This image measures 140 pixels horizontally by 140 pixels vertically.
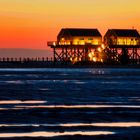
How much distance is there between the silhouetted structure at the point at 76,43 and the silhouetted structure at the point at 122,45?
313cm

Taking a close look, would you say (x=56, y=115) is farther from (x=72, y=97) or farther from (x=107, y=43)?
(x=107, y=43)

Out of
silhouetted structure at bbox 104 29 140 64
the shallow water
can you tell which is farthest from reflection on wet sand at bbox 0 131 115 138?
silhouetted structure at bbox 104 29 140 64

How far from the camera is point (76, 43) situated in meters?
146

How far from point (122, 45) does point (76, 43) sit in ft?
35.5

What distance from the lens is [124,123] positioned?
80.9 feet

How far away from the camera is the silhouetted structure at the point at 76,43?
146125 millimetres

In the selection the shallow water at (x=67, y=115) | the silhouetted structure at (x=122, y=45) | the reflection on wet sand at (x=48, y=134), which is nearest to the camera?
the reflection on wet sand at (x=48, y=134)

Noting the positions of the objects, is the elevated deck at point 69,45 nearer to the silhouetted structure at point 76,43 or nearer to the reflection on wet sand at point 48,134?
the silhouetted structure at point 76,43

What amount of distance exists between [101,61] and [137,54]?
9740 millimetres

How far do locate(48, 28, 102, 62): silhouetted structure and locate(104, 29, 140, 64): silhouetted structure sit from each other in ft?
10.3

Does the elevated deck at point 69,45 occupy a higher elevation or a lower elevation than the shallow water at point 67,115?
higher

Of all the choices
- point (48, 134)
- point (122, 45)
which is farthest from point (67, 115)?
point (122, 45)

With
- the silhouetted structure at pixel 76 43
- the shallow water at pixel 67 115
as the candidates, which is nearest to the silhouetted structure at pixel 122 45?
the silhouetted structure at pixel 76 43

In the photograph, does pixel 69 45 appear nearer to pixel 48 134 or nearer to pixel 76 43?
pixel 76 43
